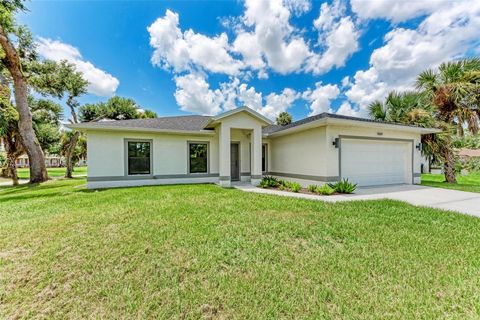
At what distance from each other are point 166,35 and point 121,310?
13596 millimetres

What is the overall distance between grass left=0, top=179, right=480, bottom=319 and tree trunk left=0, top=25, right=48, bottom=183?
1295 centimetres

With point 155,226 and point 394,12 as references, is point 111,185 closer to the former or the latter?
point 155,226

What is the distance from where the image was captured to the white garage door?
9.16 m

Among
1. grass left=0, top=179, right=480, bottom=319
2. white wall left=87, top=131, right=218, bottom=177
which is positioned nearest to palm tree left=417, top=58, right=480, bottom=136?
grass left=0, top=179, right=480, bottom=319

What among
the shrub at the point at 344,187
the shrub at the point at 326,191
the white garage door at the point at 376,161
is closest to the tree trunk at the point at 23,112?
the shrub at the point at 326,191

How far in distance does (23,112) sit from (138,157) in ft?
33.7

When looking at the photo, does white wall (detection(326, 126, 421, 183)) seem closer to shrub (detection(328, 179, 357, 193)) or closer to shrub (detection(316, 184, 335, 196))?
shrub (detection(328, 179, 357, 193))

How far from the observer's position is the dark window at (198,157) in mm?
11414

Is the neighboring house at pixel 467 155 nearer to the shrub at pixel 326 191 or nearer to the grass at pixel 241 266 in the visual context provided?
the shrub at pixel 326 191

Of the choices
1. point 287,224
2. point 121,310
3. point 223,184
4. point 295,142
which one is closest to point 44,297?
point 121,310

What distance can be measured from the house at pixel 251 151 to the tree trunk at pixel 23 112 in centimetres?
828

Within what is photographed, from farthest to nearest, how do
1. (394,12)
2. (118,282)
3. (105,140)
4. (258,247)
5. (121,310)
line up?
(105,140)
(394,12)
(258,247)
(118,282)
(121,310)

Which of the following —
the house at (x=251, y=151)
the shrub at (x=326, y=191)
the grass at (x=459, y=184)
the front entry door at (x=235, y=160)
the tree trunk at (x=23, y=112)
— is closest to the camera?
the shrub at (x=326, y=191)

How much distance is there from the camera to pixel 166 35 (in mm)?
11680
